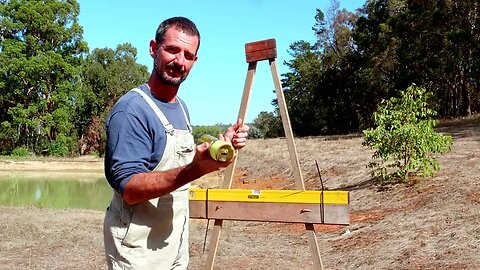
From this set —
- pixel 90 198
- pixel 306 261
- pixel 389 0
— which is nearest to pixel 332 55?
pixel 389 0

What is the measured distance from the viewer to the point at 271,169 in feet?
55.1

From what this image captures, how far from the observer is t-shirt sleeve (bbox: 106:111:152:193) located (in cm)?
157

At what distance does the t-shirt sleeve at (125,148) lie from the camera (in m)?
1.57

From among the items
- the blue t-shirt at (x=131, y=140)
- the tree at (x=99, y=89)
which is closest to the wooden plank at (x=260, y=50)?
the blue t-shirt at (x=131, y=140)

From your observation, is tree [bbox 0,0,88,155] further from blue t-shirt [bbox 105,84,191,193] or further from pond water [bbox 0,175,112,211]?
blue t-shirt [bbox 105,84,191,193]

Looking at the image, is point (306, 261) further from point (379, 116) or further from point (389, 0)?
point (389, 0)

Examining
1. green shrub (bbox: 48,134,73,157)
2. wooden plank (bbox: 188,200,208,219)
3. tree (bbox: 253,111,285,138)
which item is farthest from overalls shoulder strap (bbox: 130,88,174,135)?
tree (bbox: 253,111,285,138)

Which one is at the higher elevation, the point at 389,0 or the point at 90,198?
the point at 389,0

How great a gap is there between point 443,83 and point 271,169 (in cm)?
2068

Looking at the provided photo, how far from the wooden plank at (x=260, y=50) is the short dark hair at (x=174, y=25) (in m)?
1.97

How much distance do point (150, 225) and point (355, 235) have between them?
5421mm

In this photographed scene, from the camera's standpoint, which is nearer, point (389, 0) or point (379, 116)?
point (379, 116)

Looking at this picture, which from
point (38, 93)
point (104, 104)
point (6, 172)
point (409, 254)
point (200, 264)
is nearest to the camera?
Result: point (409, 254)

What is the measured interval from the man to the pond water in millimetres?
11364
